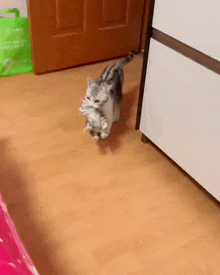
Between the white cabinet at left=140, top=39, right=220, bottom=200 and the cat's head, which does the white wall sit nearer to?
the cat's head

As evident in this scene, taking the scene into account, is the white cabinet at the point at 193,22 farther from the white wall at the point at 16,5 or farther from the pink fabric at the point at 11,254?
the white wall at the point at 16,5

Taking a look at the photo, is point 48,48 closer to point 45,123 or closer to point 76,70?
point 76,70

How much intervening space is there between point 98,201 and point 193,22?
0.84 m

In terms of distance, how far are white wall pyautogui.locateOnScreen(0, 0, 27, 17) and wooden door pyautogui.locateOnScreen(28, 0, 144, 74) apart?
22 cm

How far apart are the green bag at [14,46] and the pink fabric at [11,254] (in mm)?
1657

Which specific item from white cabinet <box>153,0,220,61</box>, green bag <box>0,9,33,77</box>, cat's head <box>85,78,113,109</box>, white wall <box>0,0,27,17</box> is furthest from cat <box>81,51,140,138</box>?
white wall <box>0,0,27,17</box>

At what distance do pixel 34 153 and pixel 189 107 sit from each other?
2.70ft

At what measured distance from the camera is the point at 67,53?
2.39 meters

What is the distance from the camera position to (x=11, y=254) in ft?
2.35

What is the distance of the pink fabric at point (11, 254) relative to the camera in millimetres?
667

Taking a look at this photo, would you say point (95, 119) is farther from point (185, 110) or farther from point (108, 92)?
point (185, 110)

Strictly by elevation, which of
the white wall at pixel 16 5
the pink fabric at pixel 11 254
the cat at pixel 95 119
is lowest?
the cat at pixel 95 119

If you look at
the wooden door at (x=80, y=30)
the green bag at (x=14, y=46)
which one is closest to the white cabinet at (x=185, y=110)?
the wooden door at (x=80, y=30)

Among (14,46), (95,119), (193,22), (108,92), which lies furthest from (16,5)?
(193,22)
